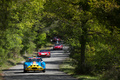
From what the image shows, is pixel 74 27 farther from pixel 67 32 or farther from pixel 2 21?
pixel 2 21

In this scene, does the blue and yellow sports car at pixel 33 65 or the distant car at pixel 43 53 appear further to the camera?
the distant car at pixel 43 53

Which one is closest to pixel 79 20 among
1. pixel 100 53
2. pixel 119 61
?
pixel 100 53

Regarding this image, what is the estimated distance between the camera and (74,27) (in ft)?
79.4

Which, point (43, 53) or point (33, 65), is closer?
point (33, 65)

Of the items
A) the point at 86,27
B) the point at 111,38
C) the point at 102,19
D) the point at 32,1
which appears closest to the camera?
the point at 102,19

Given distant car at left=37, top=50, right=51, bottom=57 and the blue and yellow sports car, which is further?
distant car at left=37, top=50, right=51, bottom=57

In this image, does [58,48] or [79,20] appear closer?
[79,20]

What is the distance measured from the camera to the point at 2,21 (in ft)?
71.1

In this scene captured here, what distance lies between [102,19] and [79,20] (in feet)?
28.6

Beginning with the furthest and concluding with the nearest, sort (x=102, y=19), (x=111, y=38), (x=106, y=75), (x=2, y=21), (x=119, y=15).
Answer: (x=2, y=21), (x=106, y=75), (x=111, y=38), (x=102, y=19), (x=119, y=15)

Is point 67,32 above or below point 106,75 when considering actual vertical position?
above

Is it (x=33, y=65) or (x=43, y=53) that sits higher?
(x=33, y=65)

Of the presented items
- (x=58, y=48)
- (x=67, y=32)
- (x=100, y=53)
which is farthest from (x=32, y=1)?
(x=58, y=48)

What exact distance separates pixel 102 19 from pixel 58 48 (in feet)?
199
